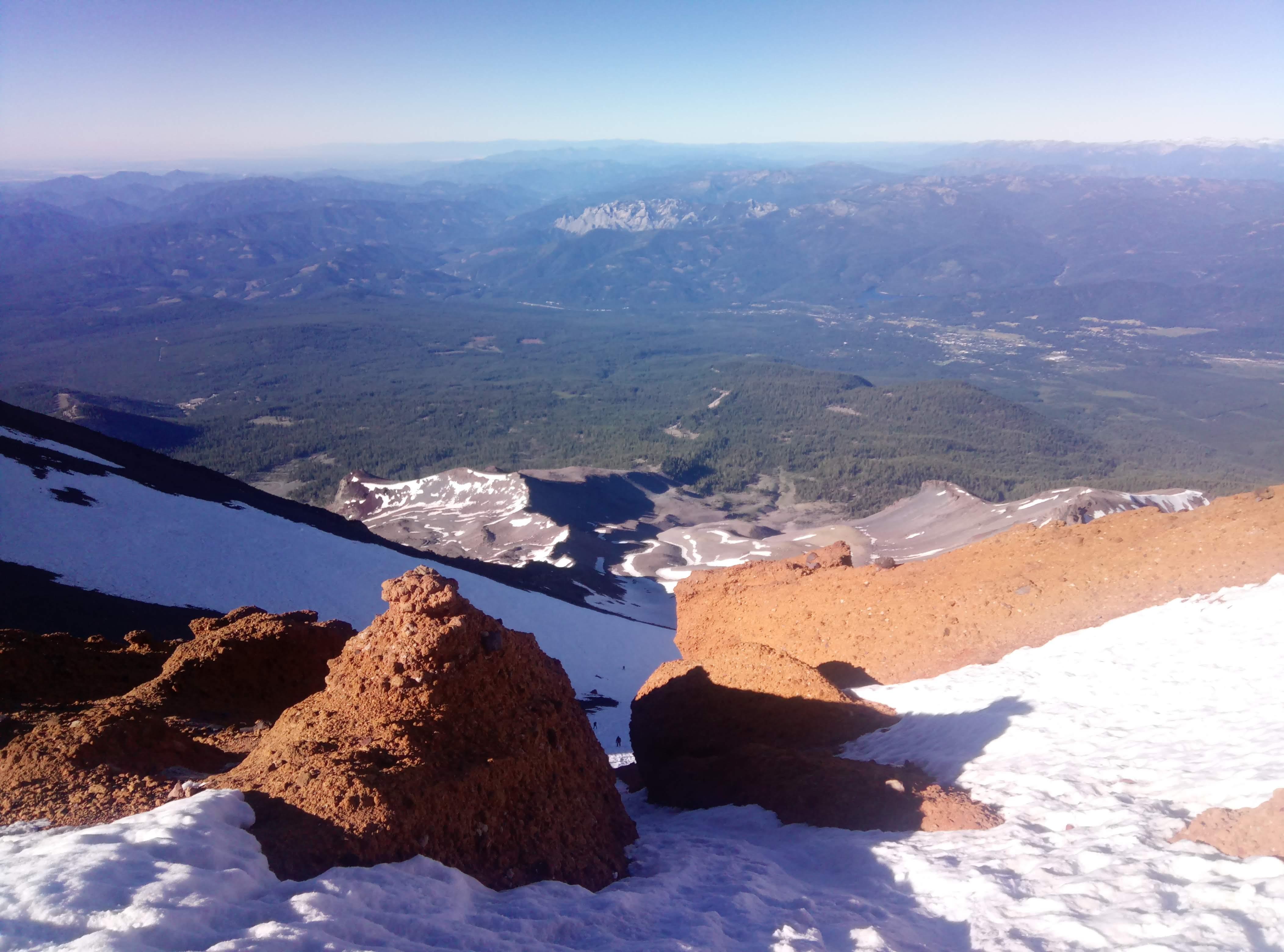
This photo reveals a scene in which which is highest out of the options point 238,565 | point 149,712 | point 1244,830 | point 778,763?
point 1244,830

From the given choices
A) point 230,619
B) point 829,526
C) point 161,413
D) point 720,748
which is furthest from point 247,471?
point 720,748

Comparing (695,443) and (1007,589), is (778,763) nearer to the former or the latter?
(1007,589)

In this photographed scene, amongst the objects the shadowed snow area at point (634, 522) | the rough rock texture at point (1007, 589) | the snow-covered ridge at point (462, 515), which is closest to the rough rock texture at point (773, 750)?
the rough rock texture at point (1007, 589)

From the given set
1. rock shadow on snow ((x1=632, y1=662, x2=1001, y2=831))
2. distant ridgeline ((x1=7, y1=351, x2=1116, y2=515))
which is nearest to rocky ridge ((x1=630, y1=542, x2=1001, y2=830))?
rock shadow on snow ((x1=632, y1=662, x2=1001, y2=831))

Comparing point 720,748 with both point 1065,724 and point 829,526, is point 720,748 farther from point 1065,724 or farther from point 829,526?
point 829,526

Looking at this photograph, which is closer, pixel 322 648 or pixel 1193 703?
pixel 1193 703

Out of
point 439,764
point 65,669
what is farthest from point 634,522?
point 439,764

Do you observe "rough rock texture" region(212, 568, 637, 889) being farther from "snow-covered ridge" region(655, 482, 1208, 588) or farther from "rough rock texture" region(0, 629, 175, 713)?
"snow-covered ridge" region(655, 482, 1208, 588)

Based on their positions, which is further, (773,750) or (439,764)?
(773,750)
